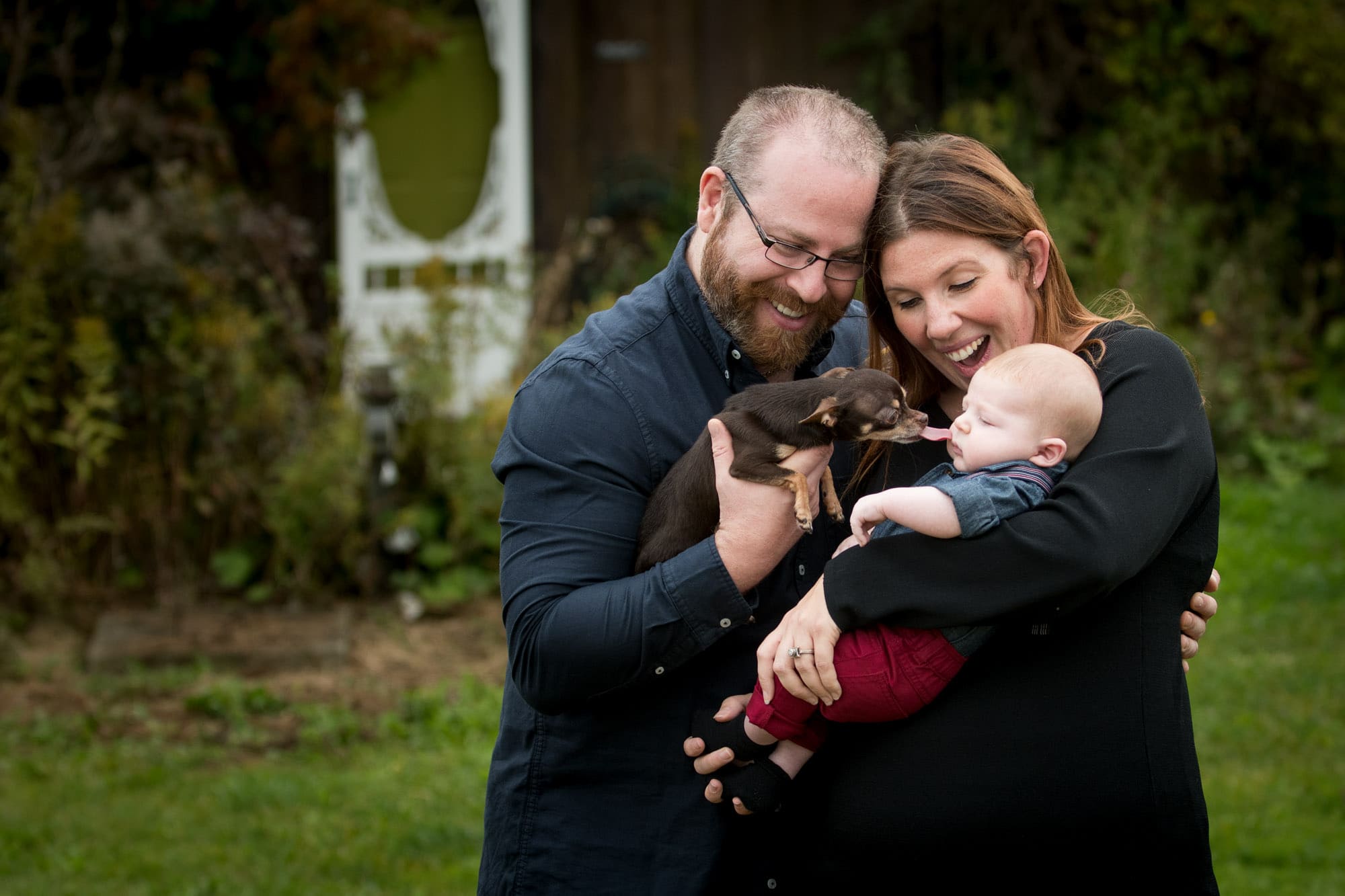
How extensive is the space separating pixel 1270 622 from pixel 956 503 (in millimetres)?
5052

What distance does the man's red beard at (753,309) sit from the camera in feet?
8.38

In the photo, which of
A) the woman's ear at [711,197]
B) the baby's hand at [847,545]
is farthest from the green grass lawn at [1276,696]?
the woman's ear at [711,197]

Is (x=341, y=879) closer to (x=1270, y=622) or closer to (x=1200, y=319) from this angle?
(x=1270, y=622)

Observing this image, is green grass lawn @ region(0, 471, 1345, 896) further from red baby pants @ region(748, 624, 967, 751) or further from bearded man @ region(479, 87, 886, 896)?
red baby pants @ region(748, 624, 967, 751)

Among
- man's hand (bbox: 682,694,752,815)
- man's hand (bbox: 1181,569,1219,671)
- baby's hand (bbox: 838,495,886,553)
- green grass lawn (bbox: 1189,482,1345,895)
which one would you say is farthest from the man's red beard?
green grass lawn (bbox: 1189,482,1345,895)

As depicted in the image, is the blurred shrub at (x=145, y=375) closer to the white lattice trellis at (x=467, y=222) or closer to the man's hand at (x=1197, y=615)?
the white lattice trellis at (x=467, y=222)

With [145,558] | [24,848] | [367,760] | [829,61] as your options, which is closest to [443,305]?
[145,558]

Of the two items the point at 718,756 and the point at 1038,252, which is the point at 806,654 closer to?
the point at 718,756

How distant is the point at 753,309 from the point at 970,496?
65 centimetres

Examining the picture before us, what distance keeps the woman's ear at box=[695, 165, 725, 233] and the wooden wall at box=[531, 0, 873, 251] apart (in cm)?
761

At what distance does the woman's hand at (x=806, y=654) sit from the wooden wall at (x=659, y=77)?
26.8 feet

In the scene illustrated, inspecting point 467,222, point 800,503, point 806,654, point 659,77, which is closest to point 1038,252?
point 800,503

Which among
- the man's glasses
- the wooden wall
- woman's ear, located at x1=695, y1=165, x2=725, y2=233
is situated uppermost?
the wooden wall

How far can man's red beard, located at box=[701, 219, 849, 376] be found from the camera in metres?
2.55
